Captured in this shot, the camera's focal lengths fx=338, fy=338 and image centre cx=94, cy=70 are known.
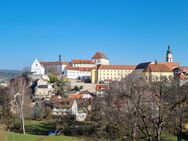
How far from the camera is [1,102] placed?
2320 inches

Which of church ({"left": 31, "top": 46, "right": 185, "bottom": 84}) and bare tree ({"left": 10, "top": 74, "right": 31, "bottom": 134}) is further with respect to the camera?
church ({"left": 31, "top": 46, "right": 185, "bottom": 84})

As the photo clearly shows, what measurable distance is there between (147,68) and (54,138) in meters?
75.0

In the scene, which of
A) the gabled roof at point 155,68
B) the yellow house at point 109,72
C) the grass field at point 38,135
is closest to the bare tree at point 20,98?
the grass field at point 38,135

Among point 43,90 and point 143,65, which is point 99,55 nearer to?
point 143,65

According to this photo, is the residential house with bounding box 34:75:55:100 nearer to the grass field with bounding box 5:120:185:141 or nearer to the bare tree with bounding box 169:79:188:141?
the grass field with bounding box 5:120:185:141

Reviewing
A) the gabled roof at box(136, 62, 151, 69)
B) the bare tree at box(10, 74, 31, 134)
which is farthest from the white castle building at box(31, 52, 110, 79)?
the bare tree at box(10, 74, 31, 134)

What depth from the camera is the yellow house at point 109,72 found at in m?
113

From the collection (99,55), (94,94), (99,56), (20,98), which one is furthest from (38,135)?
(99,55)

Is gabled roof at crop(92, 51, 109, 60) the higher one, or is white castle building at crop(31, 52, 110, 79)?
gabled roof at crop(92, 51, 109, 60)

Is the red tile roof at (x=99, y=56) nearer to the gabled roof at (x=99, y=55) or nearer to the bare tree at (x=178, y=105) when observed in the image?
the gabled roof at (x=99, y=55)

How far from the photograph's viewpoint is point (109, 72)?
116 metres

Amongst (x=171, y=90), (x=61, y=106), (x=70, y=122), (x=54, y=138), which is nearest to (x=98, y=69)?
(x=61, y=106)

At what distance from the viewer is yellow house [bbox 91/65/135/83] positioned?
11269 cm

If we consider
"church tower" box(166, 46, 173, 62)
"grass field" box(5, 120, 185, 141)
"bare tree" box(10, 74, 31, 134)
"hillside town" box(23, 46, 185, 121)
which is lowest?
"grass field" box(5, 120, 185, 141)
